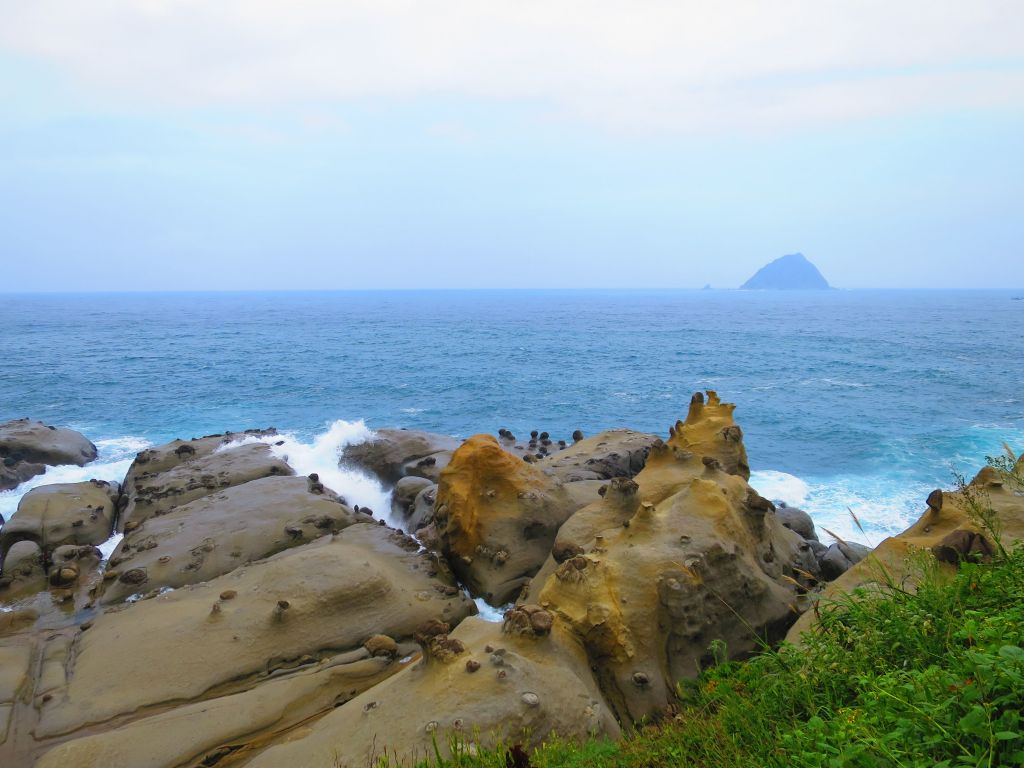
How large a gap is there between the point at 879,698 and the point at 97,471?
84.6ft

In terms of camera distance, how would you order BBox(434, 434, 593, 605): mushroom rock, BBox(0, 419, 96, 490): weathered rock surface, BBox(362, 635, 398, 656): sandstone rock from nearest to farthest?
BBox(362, 635, 398, 656): sandstone rock < BBox(434, 434, 593, 605): mushroom rock < BBox(0, 419, 96, 490): weathered rock surface

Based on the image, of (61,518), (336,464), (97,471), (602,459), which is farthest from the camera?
(97,471)

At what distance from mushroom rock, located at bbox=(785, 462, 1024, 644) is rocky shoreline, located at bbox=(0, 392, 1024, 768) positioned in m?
0.05

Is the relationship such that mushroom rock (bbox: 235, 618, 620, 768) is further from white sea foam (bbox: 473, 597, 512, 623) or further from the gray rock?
the gray rock

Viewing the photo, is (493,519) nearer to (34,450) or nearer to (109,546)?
(109,546)

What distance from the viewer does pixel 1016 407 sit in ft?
106

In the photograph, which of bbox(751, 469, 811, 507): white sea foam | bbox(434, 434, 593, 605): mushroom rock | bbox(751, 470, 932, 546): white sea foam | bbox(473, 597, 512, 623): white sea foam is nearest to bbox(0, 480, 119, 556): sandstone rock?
bbox(434, 434, 593, 605): mushroom rock

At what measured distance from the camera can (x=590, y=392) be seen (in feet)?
131

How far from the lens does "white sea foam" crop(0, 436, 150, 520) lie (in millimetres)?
19641

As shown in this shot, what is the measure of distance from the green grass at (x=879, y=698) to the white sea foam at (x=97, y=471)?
66.5ft

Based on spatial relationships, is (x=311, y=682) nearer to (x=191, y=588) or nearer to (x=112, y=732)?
(x=112, y=732)

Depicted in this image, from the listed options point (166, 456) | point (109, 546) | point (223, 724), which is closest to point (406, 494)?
point (109, 546)

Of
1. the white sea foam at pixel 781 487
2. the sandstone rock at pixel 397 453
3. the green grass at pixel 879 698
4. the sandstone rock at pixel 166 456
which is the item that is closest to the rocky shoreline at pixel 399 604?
the green grass at pixel 879 698

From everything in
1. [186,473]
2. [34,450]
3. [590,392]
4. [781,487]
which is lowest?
[781,487]
